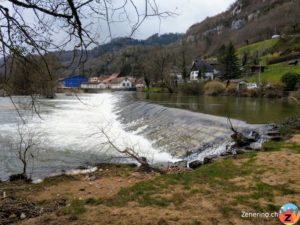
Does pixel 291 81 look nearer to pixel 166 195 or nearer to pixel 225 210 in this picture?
pixel 166 195

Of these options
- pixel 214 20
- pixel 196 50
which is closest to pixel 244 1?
pixel 214 20

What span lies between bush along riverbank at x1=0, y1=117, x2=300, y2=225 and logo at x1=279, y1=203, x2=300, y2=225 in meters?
0.13

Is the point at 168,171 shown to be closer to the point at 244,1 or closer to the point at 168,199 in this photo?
the point at 168,199

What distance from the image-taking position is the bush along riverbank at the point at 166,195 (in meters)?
5.64

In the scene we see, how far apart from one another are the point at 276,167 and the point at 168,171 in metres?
3.14

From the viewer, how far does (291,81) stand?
40.0 m

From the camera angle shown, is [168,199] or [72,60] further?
[168,199]

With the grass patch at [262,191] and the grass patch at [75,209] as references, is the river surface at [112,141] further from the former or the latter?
the grass patch at [262,191]

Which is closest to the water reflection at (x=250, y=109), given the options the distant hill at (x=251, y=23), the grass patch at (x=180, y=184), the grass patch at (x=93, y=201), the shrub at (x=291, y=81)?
the shrub at (x=291, y=81)

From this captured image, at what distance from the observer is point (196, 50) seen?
407 feet

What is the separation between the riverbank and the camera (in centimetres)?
564

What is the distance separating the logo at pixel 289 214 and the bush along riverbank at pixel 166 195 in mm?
134

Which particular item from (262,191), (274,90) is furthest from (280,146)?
(274,90)

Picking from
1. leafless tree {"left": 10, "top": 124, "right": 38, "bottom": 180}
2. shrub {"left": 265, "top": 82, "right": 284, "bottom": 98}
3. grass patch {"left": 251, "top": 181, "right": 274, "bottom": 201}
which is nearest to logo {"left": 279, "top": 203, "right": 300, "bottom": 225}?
grass patch {"left": 251, "top": 181, "right": 274, "bottom": 201}
